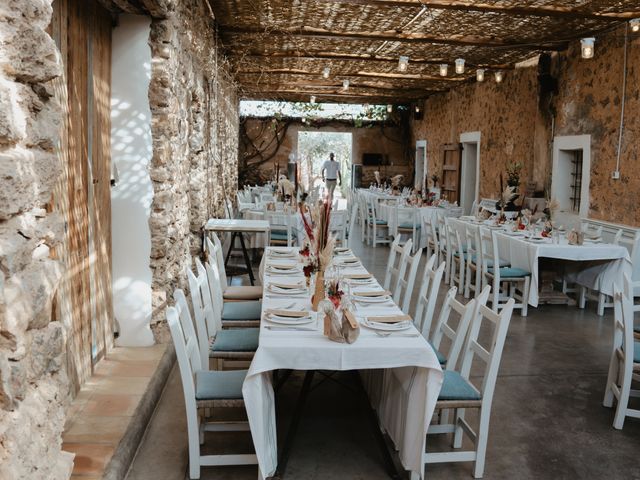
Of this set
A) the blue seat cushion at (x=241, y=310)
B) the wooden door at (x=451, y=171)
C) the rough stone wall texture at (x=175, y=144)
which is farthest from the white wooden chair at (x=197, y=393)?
the wooden door at (x=451, y=171)

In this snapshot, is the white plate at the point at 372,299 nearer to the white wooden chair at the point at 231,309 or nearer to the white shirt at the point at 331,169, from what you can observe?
the white wooden chair at the point at 231,309

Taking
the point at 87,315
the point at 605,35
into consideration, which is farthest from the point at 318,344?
the point at 605,35

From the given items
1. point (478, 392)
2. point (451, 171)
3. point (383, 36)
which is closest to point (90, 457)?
point (478, 392)

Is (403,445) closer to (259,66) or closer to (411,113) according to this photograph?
(259,66)

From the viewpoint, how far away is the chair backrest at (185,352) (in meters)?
2.79

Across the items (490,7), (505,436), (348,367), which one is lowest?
(505,436)

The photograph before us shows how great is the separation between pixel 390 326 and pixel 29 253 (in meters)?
1.91

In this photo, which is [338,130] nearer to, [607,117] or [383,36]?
[383,36]

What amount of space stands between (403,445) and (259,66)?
33.6 ft

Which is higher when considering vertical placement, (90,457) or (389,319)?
(389,319)

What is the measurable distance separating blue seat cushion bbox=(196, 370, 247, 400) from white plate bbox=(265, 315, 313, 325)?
12.7 inches

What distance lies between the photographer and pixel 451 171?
15.5 metres

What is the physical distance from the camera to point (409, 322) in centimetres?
322

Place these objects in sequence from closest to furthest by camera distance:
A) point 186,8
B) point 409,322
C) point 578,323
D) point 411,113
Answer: point 409,322 → point 186,8 → point 578,323 → point 411,113
